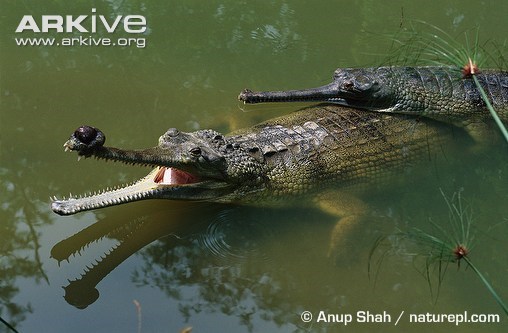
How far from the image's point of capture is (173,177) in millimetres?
5668

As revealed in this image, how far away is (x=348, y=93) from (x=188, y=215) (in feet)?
6.79

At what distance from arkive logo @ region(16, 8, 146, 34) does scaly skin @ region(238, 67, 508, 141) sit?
210 cm

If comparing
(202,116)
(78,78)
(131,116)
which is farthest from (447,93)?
(78,78)

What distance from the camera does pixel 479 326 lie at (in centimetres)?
486


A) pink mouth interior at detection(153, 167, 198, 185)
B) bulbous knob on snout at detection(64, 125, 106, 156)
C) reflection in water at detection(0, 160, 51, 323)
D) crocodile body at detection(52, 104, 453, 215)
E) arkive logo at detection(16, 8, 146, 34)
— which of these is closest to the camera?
bulbous knob on snout at detection(64, 125, 106, 156)

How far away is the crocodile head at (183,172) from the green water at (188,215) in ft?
0.74

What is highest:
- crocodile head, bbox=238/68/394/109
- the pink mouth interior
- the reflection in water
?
crocodile head, bbox=238/68/394/109

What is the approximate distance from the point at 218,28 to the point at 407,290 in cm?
415

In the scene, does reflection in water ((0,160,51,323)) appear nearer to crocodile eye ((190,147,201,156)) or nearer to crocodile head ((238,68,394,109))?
crocodile eye ((190,147,201,156))

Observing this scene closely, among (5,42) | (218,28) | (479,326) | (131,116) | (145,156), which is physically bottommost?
(479,326)

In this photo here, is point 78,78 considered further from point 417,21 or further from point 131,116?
point 417,21

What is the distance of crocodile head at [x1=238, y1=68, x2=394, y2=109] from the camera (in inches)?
256

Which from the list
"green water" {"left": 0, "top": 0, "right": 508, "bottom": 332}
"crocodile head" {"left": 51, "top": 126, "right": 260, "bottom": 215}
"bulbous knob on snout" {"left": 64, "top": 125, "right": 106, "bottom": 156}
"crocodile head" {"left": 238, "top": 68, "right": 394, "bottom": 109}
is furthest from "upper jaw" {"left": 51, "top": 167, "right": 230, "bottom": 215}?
"crocodile head" {"left": 238, "top": 68, "right": 394, "bottom": 109}

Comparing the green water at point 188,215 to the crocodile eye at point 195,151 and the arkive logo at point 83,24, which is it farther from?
the crocodile eye at point 195,151
